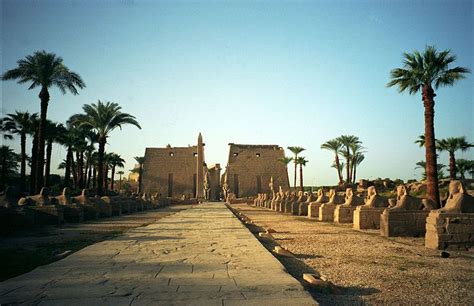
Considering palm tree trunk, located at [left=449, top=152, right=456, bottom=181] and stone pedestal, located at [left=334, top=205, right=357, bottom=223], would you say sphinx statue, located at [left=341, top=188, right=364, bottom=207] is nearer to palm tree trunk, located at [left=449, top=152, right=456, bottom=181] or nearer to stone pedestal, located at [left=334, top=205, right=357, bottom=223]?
stone pedestal, located at [left=334, top=205, right=357, bottom=223]

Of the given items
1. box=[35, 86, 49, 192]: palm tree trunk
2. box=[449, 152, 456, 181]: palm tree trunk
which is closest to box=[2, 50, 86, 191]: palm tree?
box=[35, 86, 49, 192]: palm tree trunk

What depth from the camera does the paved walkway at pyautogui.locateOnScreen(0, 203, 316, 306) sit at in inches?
117

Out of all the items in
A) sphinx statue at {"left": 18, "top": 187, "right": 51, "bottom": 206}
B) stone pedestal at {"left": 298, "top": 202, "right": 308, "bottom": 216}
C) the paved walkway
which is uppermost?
sphinx statue at {"left": 18, "top": 187, "right": 51, "bottom": 206}

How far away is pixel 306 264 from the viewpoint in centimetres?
541

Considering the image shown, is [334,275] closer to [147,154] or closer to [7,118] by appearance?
[7,118]

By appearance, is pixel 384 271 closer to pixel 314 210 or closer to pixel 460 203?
pixel 460 203

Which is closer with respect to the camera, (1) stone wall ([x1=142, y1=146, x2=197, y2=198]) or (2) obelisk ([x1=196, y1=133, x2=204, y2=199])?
(2) obelisk ([x1=196, y1=133, x2=204, y2=199])

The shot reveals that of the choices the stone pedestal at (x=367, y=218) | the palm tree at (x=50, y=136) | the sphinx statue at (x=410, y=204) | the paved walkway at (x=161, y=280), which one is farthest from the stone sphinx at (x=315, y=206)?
the palm tree at (x=50, y=136)

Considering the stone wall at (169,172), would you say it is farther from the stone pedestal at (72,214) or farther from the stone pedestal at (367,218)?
the stone pedestal at (367,218)

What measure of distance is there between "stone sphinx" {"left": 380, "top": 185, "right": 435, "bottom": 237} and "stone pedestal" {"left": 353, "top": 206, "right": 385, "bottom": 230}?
1.73m

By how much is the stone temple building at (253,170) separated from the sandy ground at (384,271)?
4846cm

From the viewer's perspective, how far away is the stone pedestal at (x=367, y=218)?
36.4 feet

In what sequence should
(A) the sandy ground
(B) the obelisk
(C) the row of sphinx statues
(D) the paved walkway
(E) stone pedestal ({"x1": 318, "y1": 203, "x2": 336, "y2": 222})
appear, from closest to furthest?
(D) the paved walkway
(A) the sandy ground
(C) the row of sphinx statues
(E) stone pedestal ({"x1": 318, "y1": 203, "x2": 336, "y2": 222})
(B) the obelisk

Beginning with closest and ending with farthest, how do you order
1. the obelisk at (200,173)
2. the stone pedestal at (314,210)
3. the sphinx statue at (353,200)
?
the sphinx statue at (353,200) → the stone pedestal at (314,210) → the obelisk at (200,173)
